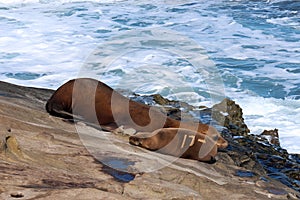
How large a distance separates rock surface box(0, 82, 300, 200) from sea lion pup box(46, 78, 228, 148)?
18cm

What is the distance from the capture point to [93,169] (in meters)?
3.23

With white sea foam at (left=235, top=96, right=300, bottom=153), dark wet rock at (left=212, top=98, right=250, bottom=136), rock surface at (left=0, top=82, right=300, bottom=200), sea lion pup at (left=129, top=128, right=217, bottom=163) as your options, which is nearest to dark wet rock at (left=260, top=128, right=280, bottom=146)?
dark wet rock at (left=212, top=98, right=250, bottom=136)

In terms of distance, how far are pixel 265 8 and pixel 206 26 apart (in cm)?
366

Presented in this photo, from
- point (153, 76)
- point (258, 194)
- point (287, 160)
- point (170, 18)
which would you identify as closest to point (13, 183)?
point (258, 194)

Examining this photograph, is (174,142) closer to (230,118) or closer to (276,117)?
(230,118)

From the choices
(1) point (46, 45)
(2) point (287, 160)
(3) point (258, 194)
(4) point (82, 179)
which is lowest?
(1) point (46, 45)

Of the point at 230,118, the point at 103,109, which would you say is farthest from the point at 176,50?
the point at 103,109

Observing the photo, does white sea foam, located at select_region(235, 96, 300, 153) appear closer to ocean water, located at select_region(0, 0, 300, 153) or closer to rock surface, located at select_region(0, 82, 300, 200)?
ocean water, located at select_region(0, 0, 300, 153)

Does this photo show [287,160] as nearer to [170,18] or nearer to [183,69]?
[183,69]

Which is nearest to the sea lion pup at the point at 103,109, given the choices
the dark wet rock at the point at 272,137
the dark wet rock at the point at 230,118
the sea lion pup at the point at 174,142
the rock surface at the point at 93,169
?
the rock surface at the point at 93,169

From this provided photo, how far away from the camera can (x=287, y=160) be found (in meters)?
5.17

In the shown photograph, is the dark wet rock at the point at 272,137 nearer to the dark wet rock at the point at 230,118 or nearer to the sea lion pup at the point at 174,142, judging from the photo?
the dark wet rock at the point at 230,118

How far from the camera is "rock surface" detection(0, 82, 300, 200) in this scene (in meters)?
2.71

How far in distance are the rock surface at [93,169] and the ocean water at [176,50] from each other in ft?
12.9
